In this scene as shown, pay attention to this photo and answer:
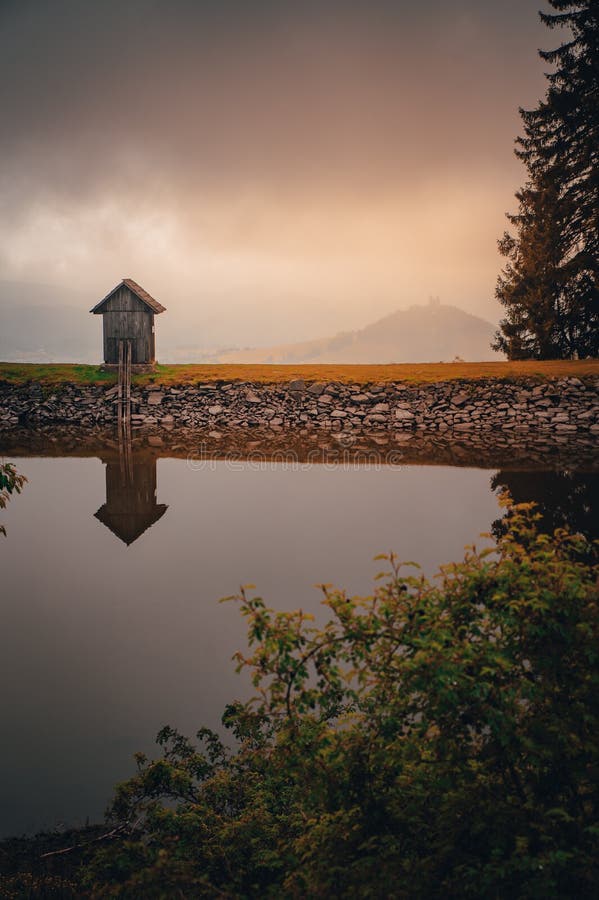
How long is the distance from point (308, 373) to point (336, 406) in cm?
525

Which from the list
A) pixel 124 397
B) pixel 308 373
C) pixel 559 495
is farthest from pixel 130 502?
pixel 308 373

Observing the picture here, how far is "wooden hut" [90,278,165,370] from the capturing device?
40750mm

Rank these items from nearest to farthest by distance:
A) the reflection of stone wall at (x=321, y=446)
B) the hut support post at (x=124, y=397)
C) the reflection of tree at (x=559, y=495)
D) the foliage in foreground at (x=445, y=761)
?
1. the foliage in foreground at (x=445, y=761)
2. the reflection of tree at (x=559, y=495)
3. the reflection of stone wall at (x=321, y=446)
4. the hut support post at (x=124, y=397)

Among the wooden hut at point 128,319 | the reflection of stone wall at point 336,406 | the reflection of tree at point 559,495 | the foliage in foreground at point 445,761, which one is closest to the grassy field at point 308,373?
the reflection of stone wall at point 336,406

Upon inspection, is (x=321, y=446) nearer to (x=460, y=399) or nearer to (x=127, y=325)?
(x=460, y=399)

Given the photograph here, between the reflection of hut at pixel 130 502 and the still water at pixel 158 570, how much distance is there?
81 millimetres

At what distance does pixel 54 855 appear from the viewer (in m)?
4.74

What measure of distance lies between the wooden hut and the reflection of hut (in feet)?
69.3

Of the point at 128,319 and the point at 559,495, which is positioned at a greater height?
the point at 128,319

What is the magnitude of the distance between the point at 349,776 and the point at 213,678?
3872mm

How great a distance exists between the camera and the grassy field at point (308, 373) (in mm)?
37250

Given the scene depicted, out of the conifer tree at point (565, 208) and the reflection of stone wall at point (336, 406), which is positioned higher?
the conifer tree at point (565, 208)

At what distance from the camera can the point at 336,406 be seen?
3669 centimetres

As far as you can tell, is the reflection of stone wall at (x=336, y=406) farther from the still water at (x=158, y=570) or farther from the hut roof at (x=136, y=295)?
the still water at (x=158, y=570)
